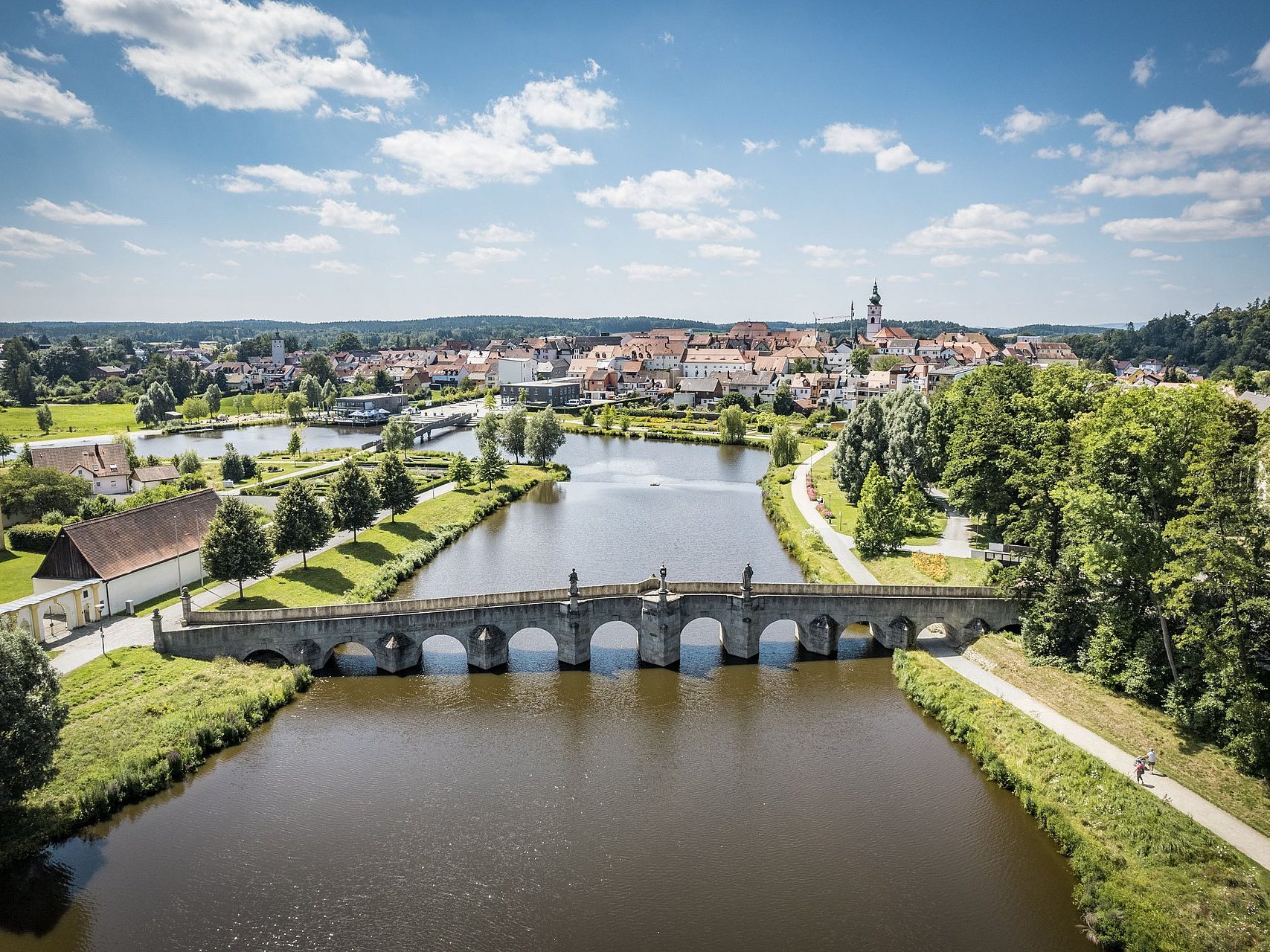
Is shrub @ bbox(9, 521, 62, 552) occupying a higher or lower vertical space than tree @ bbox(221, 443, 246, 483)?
lower

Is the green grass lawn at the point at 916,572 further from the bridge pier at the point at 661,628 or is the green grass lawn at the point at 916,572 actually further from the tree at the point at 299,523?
the tree at the point at 299,523

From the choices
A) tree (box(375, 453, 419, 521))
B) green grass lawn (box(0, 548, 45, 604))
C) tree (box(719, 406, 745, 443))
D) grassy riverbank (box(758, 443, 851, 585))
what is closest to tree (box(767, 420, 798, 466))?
grassy riverbank (box(758, 443, 851, 585))

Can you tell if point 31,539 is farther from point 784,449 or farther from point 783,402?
point 783,402

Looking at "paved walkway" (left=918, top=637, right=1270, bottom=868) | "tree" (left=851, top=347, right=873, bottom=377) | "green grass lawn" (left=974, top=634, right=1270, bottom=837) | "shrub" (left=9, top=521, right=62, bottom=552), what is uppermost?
"tree" (left=851, top=347, right=873, bottom=377)

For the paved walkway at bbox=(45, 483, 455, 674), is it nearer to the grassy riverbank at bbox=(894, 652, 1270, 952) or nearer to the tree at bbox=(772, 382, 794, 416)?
the grassy riverbank at bbox=(894, 652, 1270, 952)

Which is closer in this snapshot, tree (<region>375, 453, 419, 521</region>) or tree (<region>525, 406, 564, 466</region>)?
tree (<region>375, 453, 419, 521</region>)
